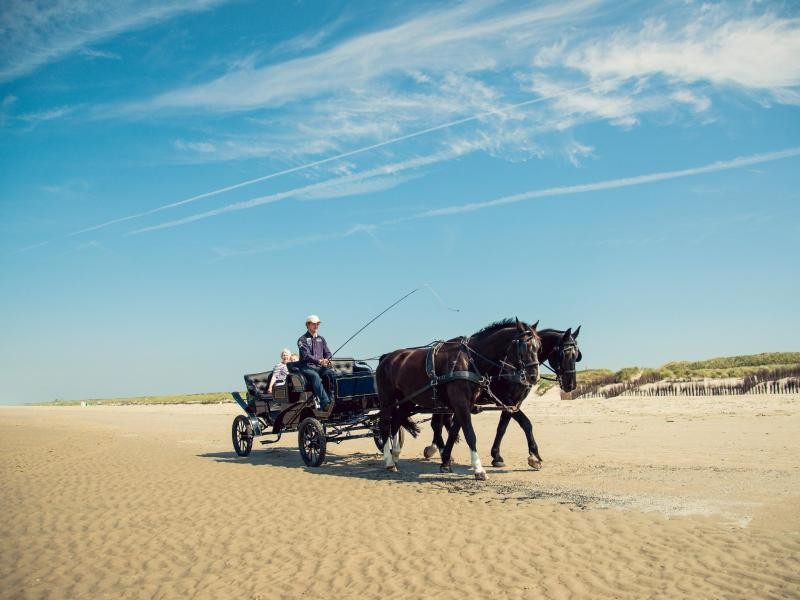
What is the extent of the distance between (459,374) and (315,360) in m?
3.31

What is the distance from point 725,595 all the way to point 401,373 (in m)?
7.74

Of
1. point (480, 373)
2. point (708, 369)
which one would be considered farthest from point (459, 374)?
point (708, 369)

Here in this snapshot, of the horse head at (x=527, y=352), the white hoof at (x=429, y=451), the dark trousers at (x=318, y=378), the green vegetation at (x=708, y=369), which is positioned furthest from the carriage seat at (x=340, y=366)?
the green vegetation at (x=708, y=369)

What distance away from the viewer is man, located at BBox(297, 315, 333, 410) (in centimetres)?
1340

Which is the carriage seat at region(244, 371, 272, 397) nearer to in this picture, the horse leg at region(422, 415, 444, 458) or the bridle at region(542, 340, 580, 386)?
the horse leg at region(422, 415, 444, 458)

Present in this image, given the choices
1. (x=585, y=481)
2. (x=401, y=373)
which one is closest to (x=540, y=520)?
(x=585, y=481)

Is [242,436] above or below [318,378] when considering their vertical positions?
below

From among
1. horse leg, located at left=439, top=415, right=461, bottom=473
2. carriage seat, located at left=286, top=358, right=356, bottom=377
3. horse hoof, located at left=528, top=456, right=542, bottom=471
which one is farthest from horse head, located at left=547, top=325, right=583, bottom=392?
carriage seat, located at left=286, top=358, right=356, bottom=377

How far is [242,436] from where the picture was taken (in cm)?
1634

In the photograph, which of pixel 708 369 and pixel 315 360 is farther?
pixel 708 369

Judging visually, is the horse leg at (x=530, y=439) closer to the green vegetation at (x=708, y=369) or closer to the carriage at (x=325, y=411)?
the carriage at (x=325, y=411)

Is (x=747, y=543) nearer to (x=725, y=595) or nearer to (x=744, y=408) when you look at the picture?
(x=725, y=595)

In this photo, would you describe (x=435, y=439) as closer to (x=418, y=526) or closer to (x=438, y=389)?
(x=438, y=389)

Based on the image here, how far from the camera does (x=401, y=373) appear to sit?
12875mm
